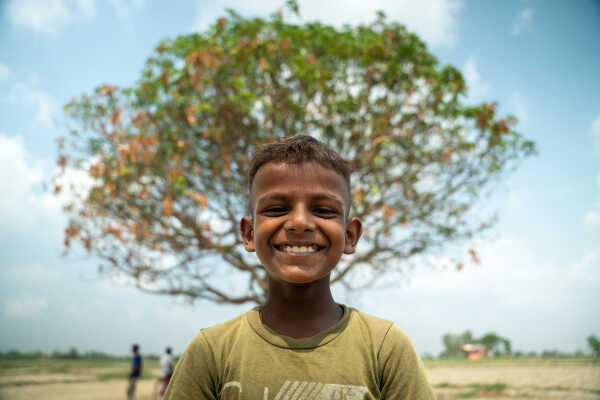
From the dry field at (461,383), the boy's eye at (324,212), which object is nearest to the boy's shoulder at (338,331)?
the boy's eye at (324,212)

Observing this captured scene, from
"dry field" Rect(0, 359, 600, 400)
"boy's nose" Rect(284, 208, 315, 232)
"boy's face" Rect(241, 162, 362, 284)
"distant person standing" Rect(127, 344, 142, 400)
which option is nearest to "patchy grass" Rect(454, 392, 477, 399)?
"dry field" Rect(0, 359, 600, 400)

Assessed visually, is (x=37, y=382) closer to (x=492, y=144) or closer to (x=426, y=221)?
(x=426, y=221)

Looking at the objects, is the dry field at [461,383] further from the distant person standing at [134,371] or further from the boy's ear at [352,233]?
the boy's ear at [352,233]

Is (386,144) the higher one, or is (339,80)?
(339,80)

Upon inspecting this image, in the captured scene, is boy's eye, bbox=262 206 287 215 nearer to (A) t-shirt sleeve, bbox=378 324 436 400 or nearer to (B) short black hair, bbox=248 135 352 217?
(B) short black hair, bbox=248 135 352 217

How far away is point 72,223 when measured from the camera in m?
9.93

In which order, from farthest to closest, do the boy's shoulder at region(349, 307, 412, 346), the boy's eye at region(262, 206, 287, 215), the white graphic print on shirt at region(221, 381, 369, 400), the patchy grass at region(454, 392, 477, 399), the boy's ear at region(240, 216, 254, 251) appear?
the patchy grass at region(454, 392, 477, 399)
the boy's ear at region(240, 216, 254, 251)
the boy's eye at region(262, 206, 287, 215)
the boy's shoulder at region(349, 307, 412, 346)
the white graphic print on shirt at region(221, 381, 369, 400)

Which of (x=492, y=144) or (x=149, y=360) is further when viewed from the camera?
(x=149, y=360)

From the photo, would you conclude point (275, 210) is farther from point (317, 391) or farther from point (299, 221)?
point (317, 391)

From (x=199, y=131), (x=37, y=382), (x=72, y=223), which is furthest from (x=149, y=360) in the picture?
(x=199, y=131)

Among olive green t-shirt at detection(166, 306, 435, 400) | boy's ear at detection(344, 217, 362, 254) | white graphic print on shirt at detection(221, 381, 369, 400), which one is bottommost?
white graphic print on shirt at detection(221, 381, 369, 400)

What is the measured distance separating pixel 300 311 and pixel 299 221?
0.38 metres

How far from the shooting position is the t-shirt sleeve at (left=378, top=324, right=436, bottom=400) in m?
1.57

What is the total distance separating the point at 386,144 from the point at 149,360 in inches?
1068
